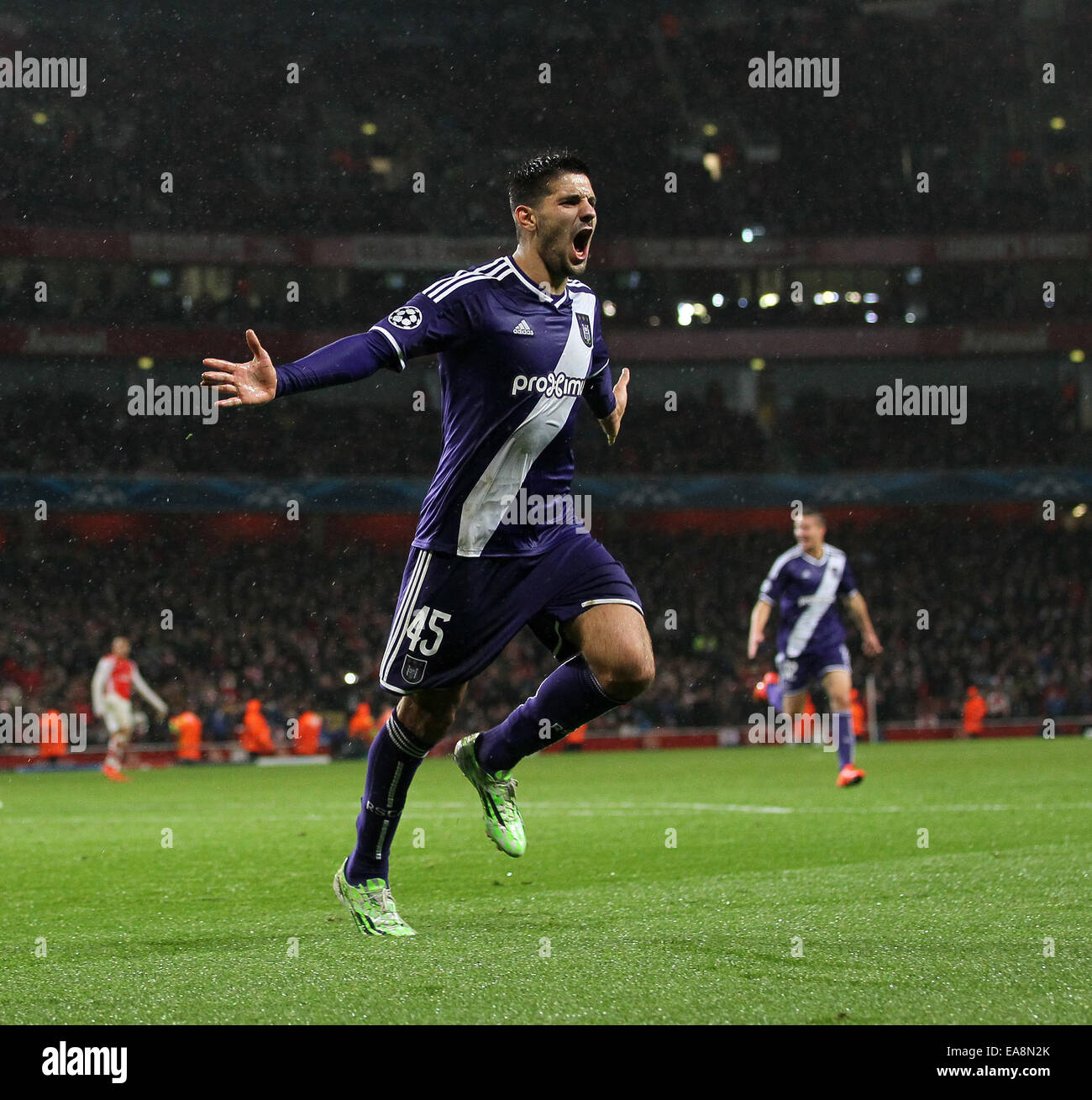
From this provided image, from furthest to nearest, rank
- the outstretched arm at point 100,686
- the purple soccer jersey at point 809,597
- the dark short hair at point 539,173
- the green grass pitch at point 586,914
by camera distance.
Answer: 1. the outstretched arm at point 100,686
2. the purple soccer jersey at point 809,597
3. the dark short hair at point 539,173
4. the green grass pitch at point 586,914

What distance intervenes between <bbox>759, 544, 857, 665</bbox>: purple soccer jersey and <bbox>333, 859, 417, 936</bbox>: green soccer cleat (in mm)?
7898

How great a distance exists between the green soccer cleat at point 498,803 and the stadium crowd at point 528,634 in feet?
60.0

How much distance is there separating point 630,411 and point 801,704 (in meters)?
→ 19.9

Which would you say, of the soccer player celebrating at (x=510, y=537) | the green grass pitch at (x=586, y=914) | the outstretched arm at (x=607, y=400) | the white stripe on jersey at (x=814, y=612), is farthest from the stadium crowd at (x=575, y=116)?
the soccer player celebrating at (x=510, y=537)

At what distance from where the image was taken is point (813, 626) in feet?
41.2

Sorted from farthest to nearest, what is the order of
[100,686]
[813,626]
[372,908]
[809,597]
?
[100,686], [809,597], [813,626], [372,908]

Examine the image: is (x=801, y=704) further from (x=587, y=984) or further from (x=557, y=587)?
(x=587, y=984)

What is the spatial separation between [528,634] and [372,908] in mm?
23614

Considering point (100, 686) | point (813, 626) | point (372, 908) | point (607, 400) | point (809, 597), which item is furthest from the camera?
point (100, 686)

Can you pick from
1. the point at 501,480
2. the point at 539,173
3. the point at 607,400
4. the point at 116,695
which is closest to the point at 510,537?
the point at 501,480

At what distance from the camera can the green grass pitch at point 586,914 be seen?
11.7 ft

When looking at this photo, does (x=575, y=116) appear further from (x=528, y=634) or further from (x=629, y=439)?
(x=528, y=634)

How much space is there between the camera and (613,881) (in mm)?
6391

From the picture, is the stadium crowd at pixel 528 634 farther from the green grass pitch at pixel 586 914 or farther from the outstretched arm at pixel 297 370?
the outstretched arm at pixel 297 370
